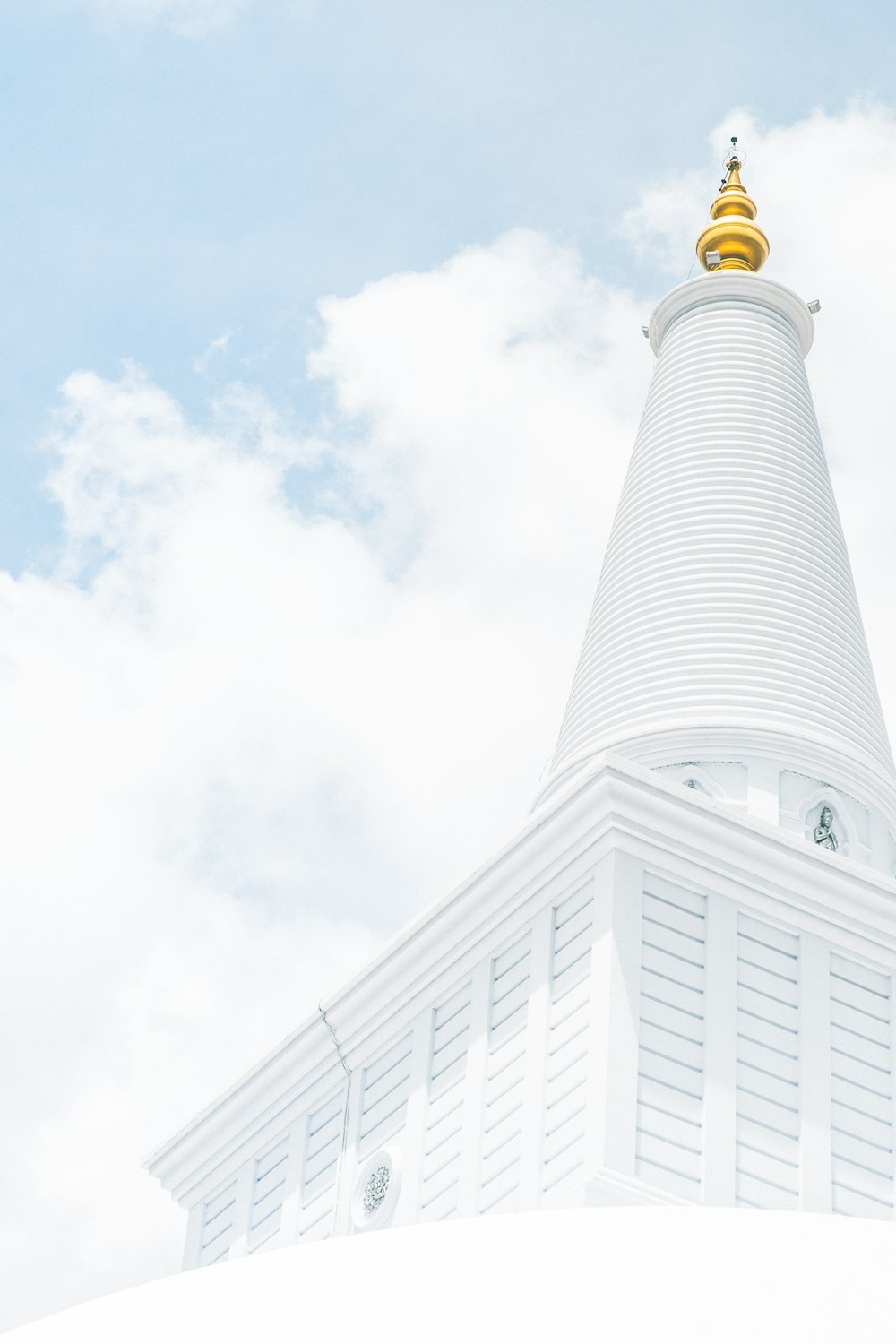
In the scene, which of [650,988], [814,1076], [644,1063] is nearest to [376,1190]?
[644,1063]

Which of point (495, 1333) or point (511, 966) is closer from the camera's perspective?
point (495, 1333)

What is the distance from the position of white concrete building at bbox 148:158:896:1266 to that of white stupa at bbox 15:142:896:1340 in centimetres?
2

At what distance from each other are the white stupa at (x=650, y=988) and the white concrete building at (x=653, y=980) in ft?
0.06

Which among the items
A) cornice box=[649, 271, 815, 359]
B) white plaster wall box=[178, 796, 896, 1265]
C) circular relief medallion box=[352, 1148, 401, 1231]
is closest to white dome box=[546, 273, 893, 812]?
cornice box=[649, 271, 815, 359]

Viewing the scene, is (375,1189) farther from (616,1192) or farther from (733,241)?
(733,241)

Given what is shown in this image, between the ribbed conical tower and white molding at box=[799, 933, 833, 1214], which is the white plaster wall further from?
the ribbed conical tower

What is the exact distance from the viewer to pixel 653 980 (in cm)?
1333

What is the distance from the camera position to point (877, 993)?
46.0 ft

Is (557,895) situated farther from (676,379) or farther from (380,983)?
(676,379)

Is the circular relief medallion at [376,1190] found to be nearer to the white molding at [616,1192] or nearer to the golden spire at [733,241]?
the white molding at [616,1192]

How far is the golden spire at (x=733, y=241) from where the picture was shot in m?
21.2

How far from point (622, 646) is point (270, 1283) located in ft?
31.4

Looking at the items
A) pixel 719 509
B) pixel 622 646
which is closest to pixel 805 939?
pixel 622 646

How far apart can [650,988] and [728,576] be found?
5.21 m
